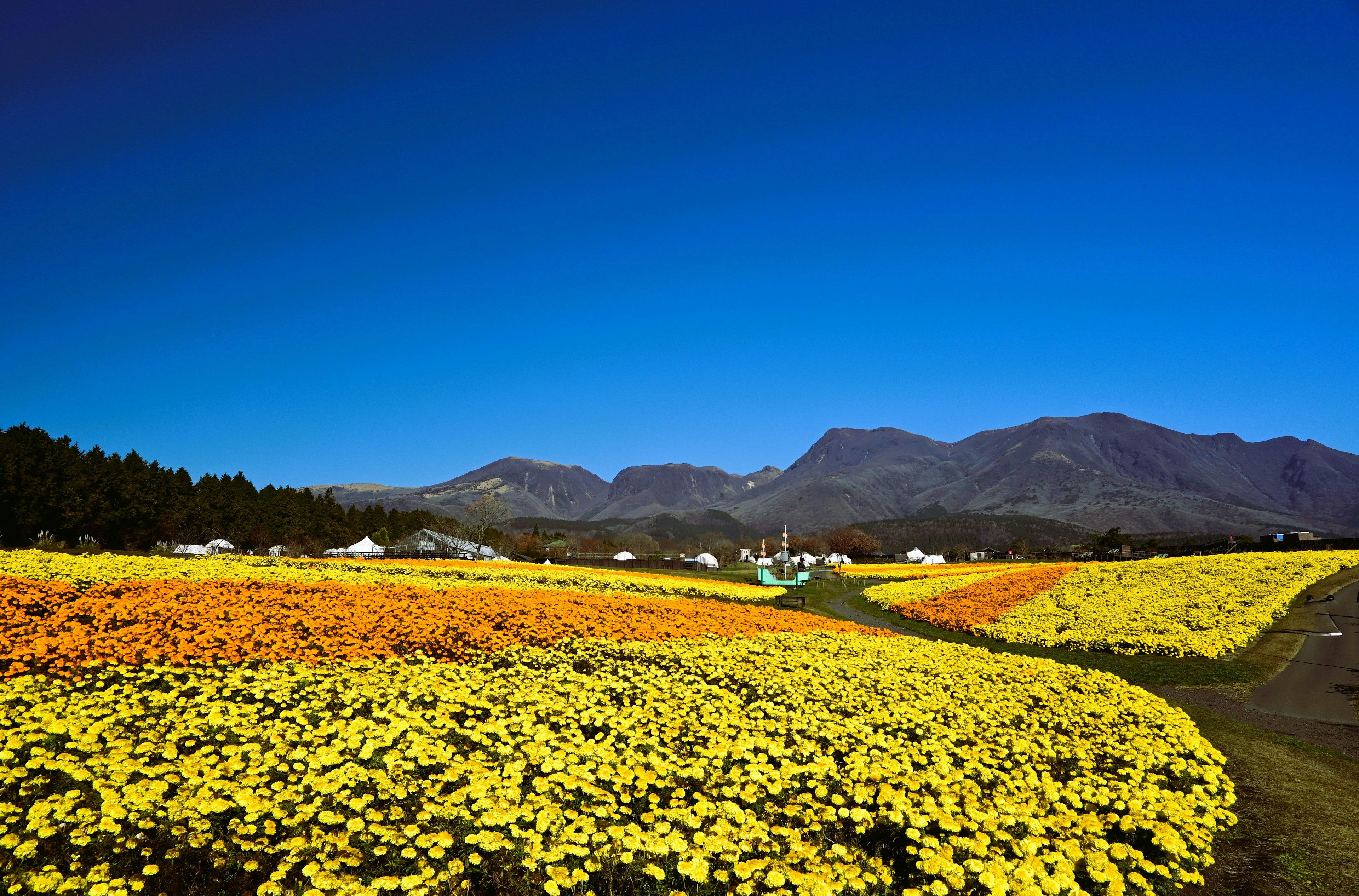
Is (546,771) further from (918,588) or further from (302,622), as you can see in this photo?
(918,588)

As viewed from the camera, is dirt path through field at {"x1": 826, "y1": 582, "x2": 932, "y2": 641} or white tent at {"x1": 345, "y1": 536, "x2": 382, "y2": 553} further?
white tent at {"x1": 345, "y1": 536, "x2": 382, "y2": 553}

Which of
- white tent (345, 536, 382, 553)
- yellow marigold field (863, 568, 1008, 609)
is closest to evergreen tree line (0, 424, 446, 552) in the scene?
white tent (345, 536, 382, 553)

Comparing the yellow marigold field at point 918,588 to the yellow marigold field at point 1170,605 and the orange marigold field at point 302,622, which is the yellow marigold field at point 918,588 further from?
the orange marigold field at point 302,622

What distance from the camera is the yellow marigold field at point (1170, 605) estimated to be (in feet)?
67.4

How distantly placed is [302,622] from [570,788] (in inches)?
364

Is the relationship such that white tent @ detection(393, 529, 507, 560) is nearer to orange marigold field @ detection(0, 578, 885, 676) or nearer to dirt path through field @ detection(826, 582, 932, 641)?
dirt path through field @ detection(826, 582, 932, 641)

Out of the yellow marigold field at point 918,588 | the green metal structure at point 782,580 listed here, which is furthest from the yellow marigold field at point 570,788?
the green metal structure at point 782,580

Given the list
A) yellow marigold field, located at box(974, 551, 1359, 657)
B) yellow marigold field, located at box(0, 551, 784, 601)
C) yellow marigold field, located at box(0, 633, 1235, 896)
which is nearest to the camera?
yellow marigold field, located at box(0, 633, 1235, 896)

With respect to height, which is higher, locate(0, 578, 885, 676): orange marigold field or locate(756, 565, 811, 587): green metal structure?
locate(0, 578, 885, 676): orange marigold field

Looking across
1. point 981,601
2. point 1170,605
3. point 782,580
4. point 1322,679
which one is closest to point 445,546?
point 782,580

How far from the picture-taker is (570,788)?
22.5 feet

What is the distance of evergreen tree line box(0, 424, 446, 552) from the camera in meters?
55.5

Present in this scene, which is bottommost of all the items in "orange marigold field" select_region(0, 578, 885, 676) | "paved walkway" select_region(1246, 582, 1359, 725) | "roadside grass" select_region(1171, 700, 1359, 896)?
"roadside grass" select_region(1171, 700, 1359, 896)

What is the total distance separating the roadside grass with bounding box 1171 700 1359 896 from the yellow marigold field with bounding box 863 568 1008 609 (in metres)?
22.0
